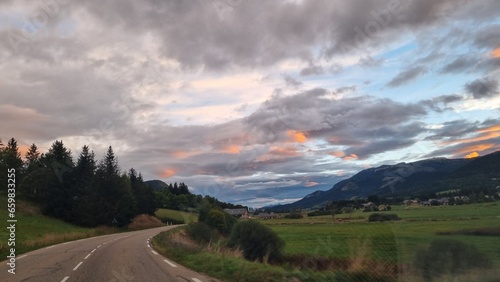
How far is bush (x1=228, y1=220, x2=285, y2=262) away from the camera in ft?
81.3

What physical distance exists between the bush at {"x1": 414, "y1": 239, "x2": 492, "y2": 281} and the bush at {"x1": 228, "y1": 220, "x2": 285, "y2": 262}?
14.3 meters

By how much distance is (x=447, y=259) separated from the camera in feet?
36.0

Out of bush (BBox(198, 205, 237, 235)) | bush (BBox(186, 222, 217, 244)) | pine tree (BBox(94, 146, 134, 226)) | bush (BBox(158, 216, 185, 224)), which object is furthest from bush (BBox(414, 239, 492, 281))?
bush (BBox(158, 216, 185, 224))

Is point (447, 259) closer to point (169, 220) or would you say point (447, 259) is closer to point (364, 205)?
point (364, 205)

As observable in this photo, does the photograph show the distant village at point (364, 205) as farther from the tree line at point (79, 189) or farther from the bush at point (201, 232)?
the tree line at point (79, 189)

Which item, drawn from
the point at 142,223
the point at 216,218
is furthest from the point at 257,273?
the point at 142,223

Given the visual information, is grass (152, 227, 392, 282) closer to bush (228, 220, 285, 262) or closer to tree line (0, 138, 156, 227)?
bush (228, 220, 285, 262)

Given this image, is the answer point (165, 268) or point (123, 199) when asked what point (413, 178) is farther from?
point (165, 268)

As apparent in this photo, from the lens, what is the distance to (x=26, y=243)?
27.4 meters

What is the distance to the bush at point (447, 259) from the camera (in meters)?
10.6

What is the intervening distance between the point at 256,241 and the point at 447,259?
15.3 meters

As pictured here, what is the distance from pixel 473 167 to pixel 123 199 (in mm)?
109541

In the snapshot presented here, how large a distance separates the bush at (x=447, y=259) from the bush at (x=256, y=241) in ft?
46.9

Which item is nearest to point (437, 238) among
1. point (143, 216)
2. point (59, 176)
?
point (59, 176)
